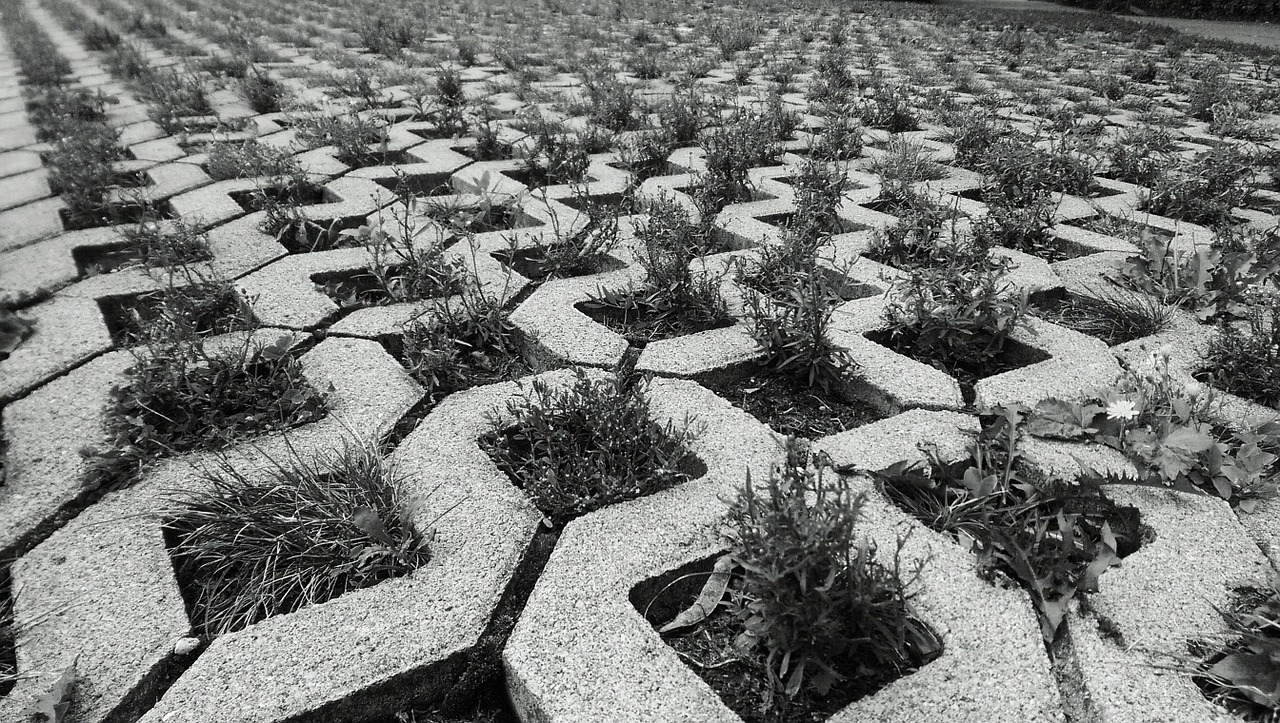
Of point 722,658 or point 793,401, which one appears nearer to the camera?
point 722,658

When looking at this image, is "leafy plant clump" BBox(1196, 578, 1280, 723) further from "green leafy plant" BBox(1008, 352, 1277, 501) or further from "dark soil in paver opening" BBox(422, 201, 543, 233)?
"dark soil in paver opening" BBox(422, 201, 543, 233)

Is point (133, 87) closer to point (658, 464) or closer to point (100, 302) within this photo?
point (100, 302)

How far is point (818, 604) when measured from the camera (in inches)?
43.4

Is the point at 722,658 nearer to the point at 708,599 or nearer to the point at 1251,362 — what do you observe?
the point at 708,599

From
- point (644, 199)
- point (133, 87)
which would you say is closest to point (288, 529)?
point (644, 199)

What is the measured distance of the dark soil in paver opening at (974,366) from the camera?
190cm

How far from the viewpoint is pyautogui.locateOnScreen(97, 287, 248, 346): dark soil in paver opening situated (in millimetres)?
2059

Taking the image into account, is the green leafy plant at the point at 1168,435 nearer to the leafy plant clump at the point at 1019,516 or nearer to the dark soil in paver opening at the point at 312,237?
the leafy plant clump at the point at 1019,516

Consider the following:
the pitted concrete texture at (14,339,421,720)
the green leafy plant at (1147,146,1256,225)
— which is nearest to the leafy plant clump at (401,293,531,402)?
the pitted concrete texture at (14,339,421,720)

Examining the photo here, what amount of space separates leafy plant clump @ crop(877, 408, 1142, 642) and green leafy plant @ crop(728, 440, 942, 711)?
0.21 meters

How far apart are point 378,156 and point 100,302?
1.53m

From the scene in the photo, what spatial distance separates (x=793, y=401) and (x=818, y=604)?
748mm

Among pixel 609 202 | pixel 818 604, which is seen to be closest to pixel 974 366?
pixel 818 604

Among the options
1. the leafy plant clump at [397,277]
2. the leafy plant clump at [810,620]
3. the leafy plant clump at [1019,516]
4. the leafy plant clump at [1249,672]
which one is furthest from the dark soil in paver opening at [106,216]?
the leafy plant clump at [1249,672]
